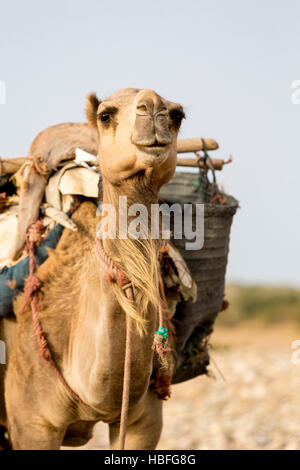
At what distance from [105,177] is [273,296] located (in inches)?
833

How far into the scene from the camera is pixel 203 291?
3.97 meters

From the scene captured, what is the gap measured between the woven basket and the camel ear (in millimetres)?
826

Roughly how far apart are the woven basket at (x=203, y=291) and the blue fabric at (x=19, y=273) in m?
0.64

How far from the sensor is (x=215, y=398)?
904 cm

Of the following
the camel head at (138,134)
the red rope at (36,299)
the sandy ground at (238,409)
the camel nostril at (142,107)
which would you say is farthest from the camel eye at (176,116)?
the sandy ground at (238,409)

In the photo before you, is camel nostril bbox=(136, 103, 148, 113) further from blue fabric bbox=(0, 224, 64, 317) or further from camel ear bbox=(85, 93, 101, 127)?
blue fabric bbox=(0, 224, 64, 317)

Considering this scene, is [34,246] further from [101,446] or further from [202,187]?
[101,446]

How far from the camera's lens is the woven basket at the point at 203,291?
151 inches

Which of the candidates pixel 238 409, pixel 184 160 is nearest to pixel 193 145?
pixel 184 160

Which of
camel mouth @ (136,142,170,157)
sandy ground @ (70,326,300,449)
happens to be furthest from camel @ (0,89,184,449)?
sandy ground @ (70,326,300,449)

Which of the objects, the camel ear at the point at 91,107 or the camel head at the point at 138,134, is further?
the camel ear at the point at 91,107

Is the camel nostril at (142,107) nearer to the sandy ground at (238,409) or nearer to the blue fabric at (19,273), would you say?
the blue fabric at (19,273)

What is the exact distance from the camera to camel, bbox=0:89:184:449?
2.52 metres
